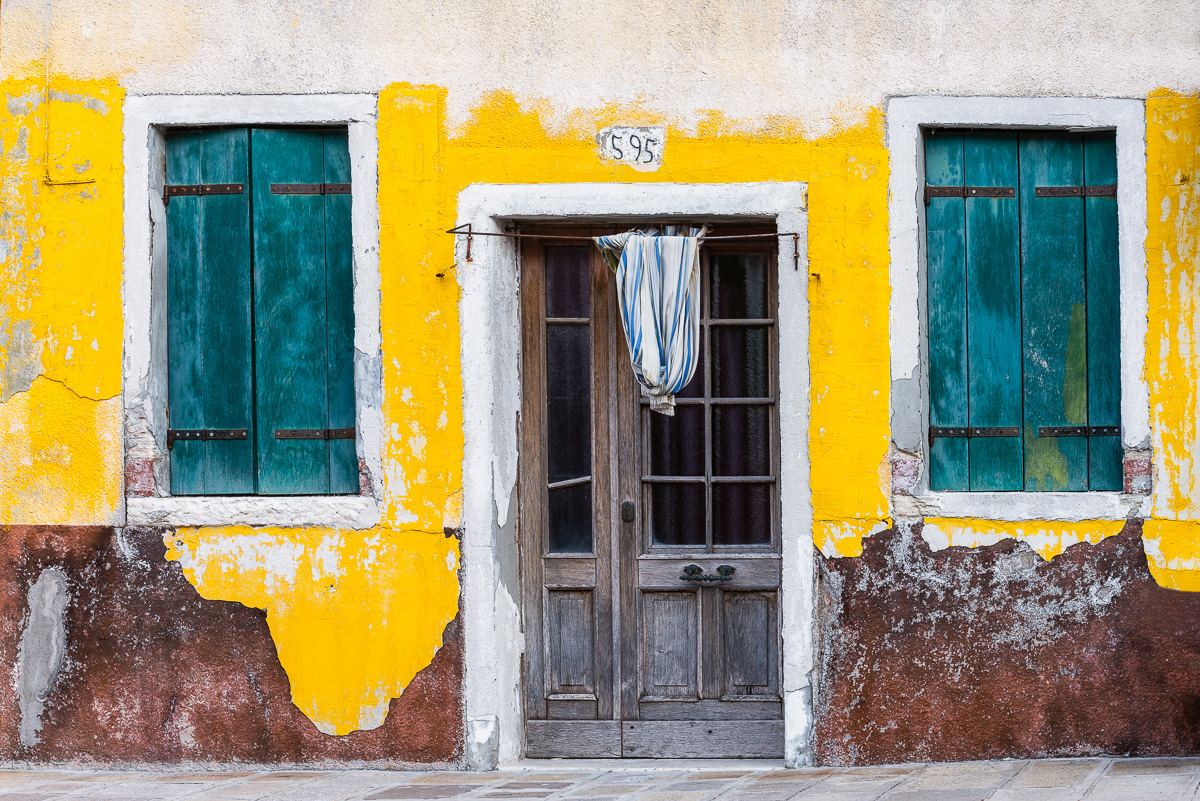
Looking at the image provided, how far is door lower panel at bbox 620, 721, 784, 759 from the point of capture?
15.5ft

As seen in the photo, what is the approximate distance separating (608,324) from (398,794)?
212 centimetres

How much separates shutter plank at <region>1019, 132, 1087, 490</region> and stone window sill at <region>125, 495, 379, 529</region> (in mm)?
2828

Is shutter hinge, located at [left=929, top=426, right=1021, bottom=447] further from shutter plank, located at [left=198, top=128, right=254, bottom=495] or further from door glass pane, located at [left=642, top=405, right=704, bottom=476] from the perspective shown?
shutter plank, located at [left=198, top=128, right=254, bottom=495]

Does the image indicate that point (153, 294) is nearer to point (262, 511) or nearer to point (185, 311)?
point (185, 311)

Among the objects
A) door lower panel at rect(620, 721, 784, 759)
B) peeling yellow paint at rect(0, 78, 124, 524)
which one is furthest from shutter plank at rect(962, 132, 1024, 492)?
peeling yellow paint at rect(0, 78, 124, 524)

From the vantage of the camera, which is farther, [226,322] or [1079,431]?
[226,322]

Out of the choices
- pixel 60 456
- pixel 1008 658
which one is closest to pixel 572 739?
pixel 1008 658

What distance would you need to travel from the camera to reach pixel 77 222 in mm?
4656

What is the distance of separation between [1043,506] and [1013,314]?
816 millimetres

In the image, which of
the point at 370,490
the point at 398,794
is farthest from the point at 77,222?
the point at 398,794

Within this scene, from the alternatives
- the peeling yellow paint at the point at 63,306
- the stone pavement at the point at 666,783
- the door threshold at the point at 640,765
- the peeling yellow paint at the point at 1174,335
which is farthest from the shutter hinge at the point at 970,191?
the peeling yellow paint at the point at 63,306

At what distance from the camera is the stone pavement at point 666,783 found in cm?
402

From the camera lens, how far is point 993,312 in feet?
15.1

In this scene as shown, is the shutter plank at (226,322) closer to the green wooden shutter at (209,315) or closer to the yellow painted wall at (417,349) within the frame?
the green wooden shutter at (209,315)
